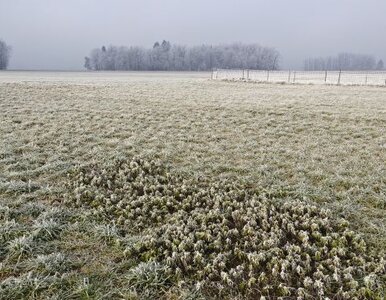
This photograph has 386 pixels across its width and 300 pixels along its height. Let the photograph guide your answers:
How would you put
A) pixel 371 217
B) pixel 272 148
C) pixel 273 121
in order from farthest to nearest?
pixel 273 121 < pixel 272 148 < pixel 371 217

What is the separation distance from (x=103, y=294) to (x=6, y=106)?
13162 millimetres

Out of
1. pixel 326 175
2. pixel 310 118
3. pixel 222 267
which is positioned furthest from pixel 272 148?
pixel 222 267

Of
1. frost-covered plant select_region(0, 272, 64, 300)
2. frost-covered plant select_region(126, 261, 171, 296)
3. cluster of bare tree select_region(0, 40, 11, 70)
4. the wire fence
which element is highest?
cluster of bare tree select_region(0, 40, 11, 70)

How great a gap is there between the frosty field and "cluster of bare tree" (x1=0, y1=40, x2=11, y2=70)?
118361 millimetres

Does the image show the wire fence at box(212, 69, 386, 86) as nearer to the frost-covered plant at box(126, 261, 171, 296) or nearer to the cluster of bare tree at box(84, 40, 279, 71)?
the frost-covered plant at box(126, 261, 171, 296)

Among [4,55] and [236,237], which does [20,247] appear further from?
[4,55]

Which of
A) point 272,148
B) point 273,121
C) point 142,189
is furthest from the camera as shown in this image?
point 273,121

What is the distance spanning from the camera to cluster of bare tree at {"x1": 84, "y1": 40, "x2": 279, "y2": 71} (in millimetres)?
124062

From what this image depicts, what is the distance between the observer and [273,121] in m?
12.0

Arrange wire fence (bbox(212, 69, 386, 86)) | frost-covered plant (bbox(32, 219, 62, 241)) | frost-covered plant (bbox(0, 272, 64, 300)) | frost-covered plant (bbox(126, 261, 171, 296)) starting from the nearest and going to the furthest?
frost-covered plant (bbox(0, 272, 64, 300)) → frost-covered plant (bbox(126, 261, 171, 296)) → frost-covered plant (bbox(32, 219, 62, 241)) → wire fence (bbox(212, 69, 386, 86))

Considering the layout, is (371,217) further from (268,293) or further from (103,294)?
(103,294)

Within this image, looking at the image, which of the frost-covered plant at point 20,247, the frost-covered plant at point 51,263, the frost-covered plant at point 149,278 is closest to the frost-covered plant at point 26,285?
the frost-covered plant at point 51,263

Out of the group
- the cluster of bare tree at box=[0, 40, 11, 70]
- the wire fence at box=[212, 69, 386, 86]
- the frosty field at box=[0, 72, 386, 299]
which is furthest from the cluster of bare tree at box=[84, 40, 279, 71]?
the frosty field at box=[0, 72, 386, 299]

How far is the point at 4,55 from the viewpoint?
114m
